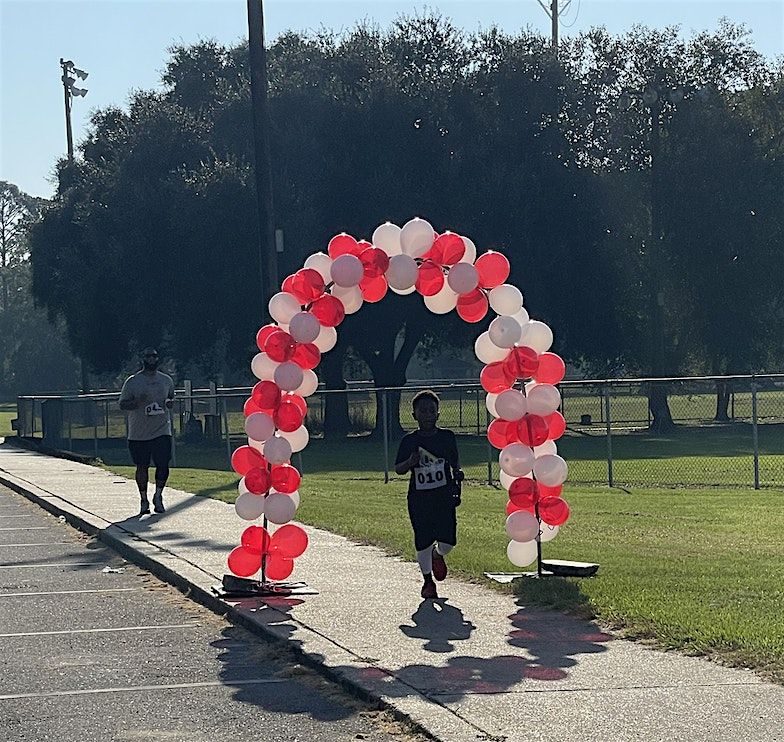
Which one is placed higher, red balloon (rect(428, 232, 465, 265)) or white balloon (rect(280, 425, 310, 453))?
red balloon (rect(428, 232, 465, 265))

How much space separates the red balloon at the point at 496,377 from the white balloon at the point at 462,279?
29.0 inches

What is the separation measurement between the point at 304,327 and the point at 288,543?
1.70 meters

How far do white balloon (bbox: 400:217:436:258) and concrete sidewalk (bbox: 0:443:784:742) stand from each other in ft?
8.44

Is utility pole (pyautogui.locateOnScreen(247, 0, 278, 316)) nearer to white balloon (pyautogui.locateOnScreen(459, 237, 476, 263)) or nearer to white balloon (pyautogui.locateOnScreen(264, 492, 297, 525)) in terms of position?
white balloon (pyautogui.locateOnScreen(459, 237, 476, 263))

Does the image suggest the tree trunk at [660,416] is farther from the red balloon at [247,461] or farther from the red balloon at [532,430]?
the red balloon at [247,461]

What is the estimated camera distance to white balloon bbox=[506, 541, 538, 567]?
448 inches

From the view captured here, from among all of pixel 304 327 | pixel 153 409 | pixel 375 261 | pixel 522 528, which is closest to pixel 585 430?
pixel 153 409

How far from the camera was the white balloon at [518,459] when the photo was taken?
37.4ft

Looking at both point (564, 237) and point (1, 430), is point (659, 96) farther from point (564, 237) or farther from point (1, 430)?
point (1, 430)

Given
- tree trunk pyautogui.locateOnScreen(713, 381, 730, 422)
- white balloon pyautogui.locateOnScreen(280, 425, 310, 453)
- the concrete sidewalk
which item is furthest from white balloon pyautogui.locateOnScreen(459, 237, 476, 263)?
tree trunk pyautogui.locateOnScreen(713, 381, 730, 422)

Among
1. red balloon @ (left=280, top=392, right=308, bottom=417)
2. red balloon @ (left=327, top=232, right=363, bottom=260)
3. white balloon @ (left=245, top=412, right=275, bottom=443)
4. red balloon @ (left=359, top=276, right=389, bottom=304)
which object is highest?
red balloon @ (left=327, top=232, right=363, bottom=260)

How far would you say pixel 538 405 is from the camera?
11383mm

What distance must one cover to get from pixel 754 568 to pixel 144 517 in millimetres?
8029

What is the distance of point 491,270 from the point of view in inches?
448
